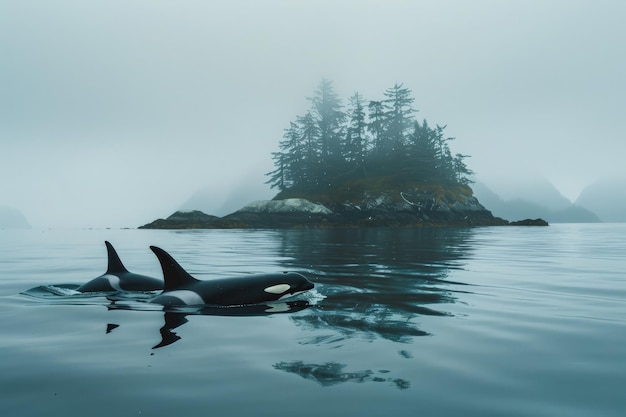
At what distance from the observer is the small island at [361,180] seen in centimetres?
7931

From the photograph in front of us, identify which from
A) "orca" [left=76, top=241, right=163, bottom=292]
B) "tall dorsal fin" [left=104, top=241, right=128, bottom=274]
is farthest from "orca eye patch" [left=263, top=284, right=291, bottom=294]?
"tall dorsal fin" [left=104, top=241, right=128, bottom=274]

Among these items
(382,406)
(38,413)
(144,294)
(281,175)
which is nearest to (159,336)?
(38,413)

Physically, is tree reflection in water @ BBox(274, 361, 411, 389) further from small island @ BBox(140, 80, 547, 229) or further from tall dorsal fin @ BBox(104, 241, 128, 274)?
small island @ BBox(140, 80, 547, 229)

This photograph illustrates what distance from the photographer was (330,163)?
9900 cm

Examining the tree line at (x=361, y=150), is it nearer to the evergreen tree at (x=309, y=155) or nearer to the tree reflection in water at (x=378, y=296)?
the evergreen tree at (x=309, y=155)

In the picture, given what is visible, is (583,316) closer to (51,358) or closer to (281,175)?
(51,358)

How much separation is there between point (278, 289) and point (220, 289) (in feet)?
3.95

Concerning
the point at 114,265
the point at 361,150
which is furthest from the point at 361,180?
the point at 114,265

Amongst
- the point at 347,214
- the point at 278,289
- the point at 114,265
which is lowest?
the point at 278,289

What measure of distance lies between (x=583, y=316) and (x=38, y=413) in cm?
802

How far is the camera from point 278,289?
9797mm

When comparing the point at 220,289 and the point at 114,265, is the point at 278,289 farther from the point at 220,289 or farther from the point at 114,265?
the point at 114,265

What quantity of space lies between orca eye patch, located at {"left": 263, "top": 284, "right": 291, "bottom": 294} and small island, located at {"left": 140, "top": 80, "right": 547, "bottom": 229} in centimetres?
6595

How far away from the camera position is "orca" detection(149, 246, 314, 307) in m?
9.26
